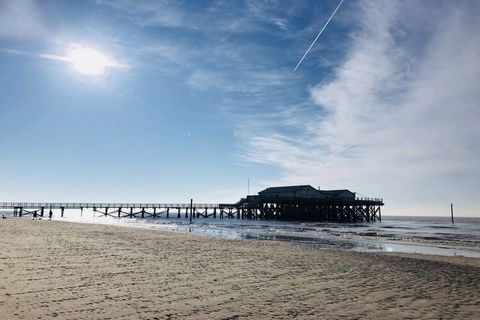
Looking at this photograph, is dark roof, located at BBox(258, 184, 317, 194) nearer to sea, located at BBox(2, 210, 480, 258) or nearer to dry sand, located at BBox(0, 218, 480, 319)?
sea, located at BBox(2, 210, 480, 258)

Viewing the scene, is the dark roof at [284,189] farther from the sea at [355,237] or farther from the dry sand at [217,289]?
the dry sand at [217,289]

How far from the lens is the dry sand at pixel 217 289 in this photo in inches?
202

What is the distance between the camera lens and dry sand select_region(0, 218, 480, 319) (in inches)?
202

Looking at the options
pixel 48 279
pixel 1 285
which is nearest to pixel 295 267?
pixel 48 279

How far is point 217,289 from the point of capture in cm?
670

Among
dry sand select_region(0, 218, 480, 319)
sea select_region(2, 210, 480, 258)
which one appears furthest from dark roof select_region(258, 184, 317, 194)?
dry sand select_region(0, 218, 480, 319)

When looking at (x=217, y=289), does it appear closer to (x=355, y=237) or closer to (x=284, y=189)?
(x=355, y=237)

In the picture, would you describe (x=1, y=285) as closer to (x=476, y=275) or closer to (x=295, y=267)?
(x=295, y=267)

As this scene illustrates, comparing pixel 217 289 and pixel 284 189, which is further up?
pixel 284 189

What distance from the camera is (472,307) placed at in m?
6.31

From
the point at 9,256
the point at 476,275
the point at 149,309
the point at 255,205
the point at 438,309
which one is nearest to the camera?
the point at 149,309

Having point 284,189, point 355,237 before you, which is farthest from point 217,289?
point 284,189

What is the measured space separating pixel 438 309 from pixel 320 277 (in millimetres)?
2995

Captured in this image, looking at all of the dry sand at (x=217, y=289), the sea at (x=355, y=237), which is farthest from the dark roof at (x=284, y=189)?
the dry sand at (x=217, y=289)
